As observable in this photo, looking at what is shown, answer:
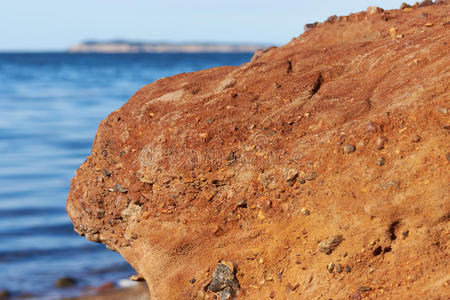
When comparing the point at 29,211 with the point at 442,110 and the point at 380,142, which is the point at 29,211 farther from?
the point at 442,110

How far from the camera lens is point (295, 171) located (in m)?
2.83

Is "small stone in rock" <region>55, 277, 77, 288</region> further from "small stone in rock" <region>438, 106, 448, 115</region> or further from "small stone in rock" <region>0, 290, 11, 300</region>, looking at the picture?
"small stone in rock" <region>438, 106, 448, 115</region>

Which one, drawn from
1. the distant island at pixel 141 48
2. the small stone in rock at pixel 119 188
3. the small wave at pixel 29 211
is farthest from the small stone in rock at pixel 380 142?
the distant island at pixel 141 48

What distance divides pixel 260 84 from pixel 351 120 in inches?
31.0

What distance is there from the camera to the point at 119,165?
3439 mm

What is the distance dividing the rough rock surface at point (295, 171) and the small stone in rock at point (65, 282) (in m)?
1.63

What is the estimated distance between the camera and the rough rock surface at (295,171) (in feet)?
8.38

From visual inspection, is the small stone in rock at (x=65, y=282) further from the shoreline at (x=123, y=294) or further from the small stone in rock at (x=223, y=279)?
the small stone in rock at (x=223, y=279)

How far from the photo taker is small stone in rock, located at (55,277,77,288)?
17.0 ft

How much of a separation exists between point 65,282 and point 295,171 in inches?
130

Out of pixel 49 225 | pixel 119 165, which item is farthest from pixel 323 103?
pixel 49 225

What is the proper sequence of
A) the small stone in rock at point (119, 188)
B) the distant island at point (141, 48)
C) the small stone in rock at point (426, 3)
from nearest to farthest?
the small stone in rock at point (119, 188)
the small stone in rock at point (426, 3)
the distant island at point (141, 48)

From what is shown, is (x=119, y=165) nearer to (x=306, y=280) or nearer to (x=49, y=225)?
(x=306, y=280)

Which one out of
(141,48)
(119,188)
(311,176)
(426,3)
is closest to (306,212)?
(311,176)
